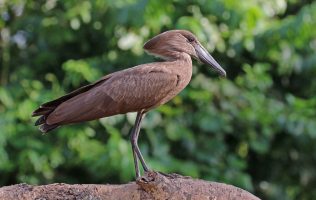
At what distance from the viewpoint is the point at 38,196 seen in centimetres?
436

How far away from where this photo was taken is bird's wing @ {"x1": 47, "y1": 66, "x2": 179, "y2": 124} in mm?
4445

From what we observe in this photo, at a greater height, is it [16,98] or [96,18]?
[96,18]

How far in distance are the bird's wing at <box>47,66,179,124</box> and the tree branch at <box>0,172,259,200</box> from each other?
1.09ft

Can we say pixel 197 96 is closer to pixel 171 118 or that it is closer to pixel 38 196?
pixel 171 118

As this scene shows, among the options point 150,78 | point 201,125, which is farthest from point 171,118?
point 150,78

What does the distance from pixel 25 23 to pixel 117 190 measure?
367 cm

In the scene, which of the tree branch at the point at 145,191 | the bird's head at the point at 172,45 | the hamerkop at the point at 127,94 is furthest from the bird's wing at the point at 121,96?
the tree branch at the point at 145,191

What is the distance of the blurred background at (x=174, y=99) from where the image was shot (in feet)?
22.5

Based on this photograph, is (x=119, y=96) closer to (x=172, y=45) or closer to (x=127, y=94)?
(x=127, y=94)

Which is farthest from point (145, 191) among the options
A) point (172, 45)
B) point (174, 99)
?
point (174, 99)

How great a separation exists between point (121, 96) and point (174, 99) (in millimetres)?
2783

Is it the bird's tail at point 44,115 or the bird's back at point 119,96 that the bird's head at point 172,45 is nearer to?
the bird's back at point 119,96

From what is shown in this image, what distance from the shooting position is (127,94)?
452cm

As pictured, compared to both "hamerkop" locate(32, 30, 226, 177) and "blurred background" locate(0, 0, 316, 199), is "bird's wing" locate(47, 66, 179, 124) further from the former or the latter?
"blurred background" locate(0, 0, 316, 199)
